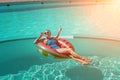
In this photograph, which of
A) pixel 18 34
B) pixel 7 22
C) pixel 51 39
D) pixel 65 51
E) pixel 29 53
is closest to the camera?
pixel 65 51

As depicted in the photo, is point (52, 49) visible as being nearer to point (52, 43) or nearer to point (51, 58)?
point (52, 43)

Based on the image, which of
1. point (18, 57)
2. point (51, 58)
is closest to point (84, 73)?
point (51, 58)

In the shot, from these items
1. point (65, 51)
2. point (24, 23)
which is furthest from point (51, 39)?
point (24, 23)

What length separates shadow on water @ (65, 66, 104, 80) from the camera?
6.42 meters

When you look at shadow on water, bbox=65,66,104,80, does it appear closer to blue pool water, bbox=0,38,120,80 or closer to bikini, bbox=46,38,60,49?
blue pool water, bbox=0,38,120,80

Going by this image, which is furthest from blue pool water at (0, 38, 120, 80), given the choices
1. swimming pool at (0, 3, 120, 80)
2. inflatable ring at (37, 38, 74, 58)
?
inflatable ring at (37, 38, 74, 58)

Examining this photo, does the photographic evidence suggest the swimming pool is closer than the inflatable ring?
No

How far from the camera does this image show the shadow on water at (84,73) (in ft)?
21.1

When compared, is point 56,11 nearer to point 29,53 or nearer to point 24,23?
point 24,23

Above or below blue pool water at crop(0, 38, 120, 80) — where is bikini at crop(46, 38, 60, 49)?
above

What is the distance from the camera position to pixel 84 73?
21.8 feet

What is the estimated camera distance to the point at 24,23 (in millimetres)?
13547

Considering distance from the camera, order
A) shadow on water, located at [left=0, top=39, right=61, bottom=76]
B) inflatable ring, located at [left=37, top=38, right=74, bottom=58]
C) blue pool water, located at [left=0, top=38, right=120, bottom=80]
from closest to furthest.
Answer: inflatable ring, located at [left=37, top=38, right=74, bottom=58] → blue pool water, located at [left=0, top=38, right=120, bottom=80] → shadow on water, located at [left=0, top=39, right=61, bottom=76]

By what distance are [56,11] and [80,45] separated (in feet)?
27.5
